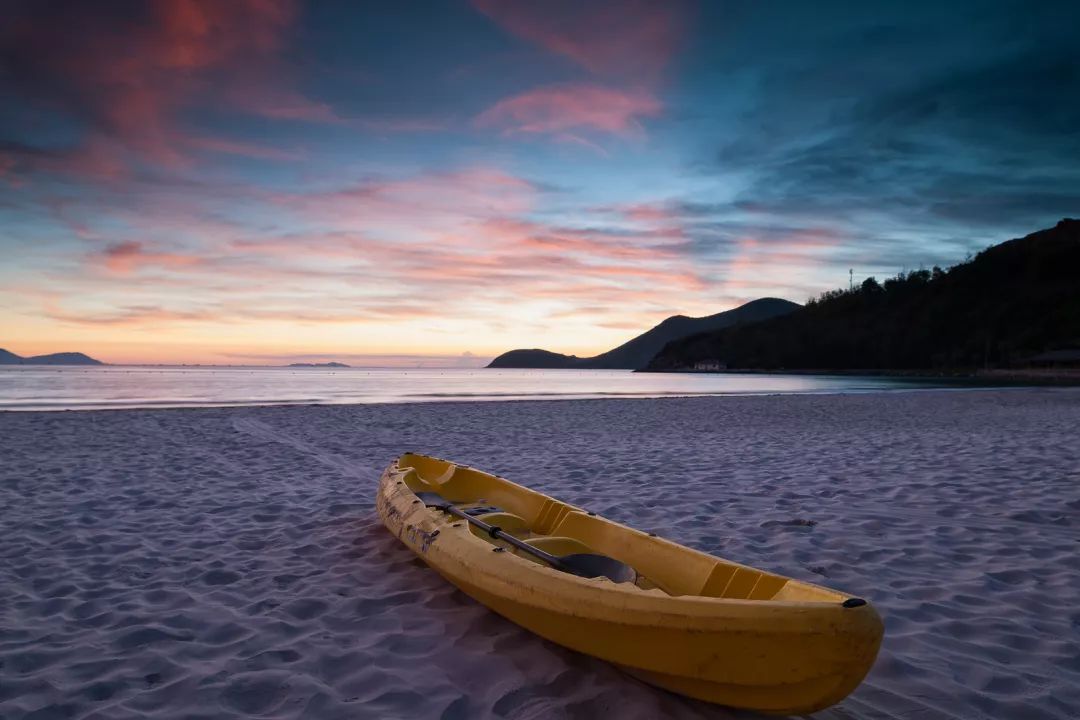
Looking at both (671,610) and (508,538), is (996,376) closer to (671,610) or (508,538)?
(508,538)

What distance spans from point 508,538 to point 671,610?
1935 mm

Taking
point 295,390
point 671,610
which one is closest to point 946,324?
point 295,390

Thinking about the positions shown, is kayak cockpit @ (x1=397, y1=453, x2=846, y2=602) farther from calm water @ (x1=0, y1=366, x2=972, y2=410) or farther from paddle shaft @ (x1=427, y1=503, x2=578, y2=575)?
calm water @ (x1=0, y1=366, x2=972, y2=410)

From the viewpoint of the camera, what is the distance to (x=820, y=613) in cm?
238

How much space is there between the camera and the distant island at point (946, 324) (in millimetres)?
80188

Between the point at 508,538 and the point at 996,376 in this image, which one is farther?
the point at 996,376

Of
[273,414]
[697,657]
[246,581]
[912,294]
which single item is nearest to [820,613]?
[697,657]

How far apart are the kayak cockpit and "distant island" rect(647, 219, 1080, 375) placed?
69979 mm

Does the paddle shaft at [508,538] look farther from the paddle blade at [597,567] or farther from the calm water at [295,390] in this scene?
the calm water at [295,390]

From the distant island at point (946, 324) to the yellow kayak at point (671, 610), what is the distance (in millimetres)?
71024

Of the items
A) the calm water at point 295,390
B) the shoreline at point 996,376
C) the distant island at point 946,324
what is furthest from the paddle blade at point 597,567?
the distant island at point 946,324

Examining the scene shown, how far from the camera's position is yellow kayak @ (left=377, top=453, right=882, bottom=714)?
7.83 ft

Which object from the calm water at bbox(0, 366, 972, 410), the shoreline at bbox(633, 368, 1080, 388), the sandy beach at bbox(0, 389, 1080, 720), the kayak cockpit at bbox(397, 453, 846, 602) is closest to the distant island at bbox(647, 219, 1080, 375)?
the shoreline at bbox(633, 368, 1080, 388)

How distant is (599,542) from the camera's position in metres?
4.49
